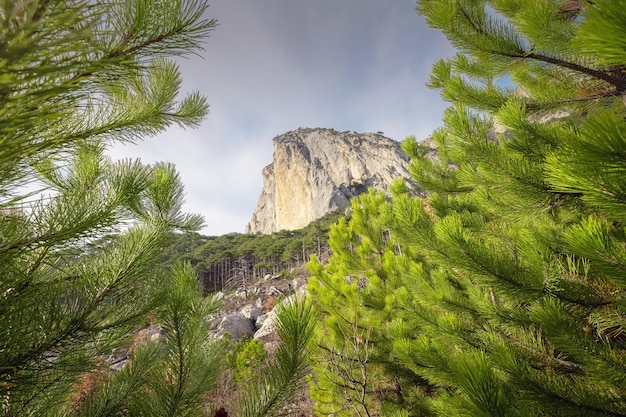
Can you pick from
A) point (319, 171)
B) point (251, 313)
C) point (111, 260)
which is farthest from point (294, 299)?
point (319, 171)

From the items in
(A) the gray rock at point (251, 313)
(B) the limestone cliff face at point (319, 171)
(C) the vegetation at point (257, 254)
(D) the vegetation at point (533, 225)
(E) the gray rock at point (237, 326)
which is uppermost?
(B) the limestone cliff face at point (319, 171)

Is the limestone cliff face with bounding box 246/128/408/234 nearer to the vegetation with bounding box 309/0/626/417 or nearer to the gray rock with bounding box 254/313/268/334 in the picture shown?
the gray rock with bounding box 254/313/268/334

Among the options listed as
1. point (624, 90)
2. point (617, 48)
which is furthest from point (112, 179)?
point (624, 90)

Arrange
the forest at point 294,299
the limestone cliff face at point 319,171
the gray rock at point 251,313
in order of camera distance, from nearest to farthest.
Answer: the forest at point 294,299 → the gray rock at point 251,313 → the limestone cliff face at point 319,171

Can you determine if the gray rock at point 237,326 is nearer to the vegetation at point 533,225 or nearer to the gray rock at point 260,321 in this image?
the gray rock at point 260,321

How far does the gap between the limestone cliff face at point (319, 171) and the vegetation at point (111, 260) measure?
63829 millimetres

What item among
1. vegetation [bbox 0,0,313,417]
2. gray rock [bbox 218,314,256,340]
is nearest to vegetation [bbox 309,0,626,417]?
vegetation [bbox 0,0,313,417]

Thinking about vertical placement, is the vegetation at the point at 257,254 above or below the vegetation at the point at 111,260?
above

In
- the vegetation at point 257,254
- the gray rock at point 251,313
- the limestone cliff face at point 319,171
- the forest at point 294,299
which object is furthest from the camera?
the limestone cliff face at point 319,171

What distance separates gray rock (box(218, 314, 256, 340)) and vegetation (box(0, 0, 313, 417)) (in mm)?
17338

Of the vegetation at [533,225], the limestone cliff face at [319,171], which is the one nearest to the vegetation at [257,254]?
the limestone cliff face at [319,171]

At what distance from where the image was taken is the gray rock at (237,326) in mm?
17573

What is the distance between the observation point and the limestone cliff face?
71250 millimetres

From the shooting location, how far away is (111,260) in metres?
1.57
